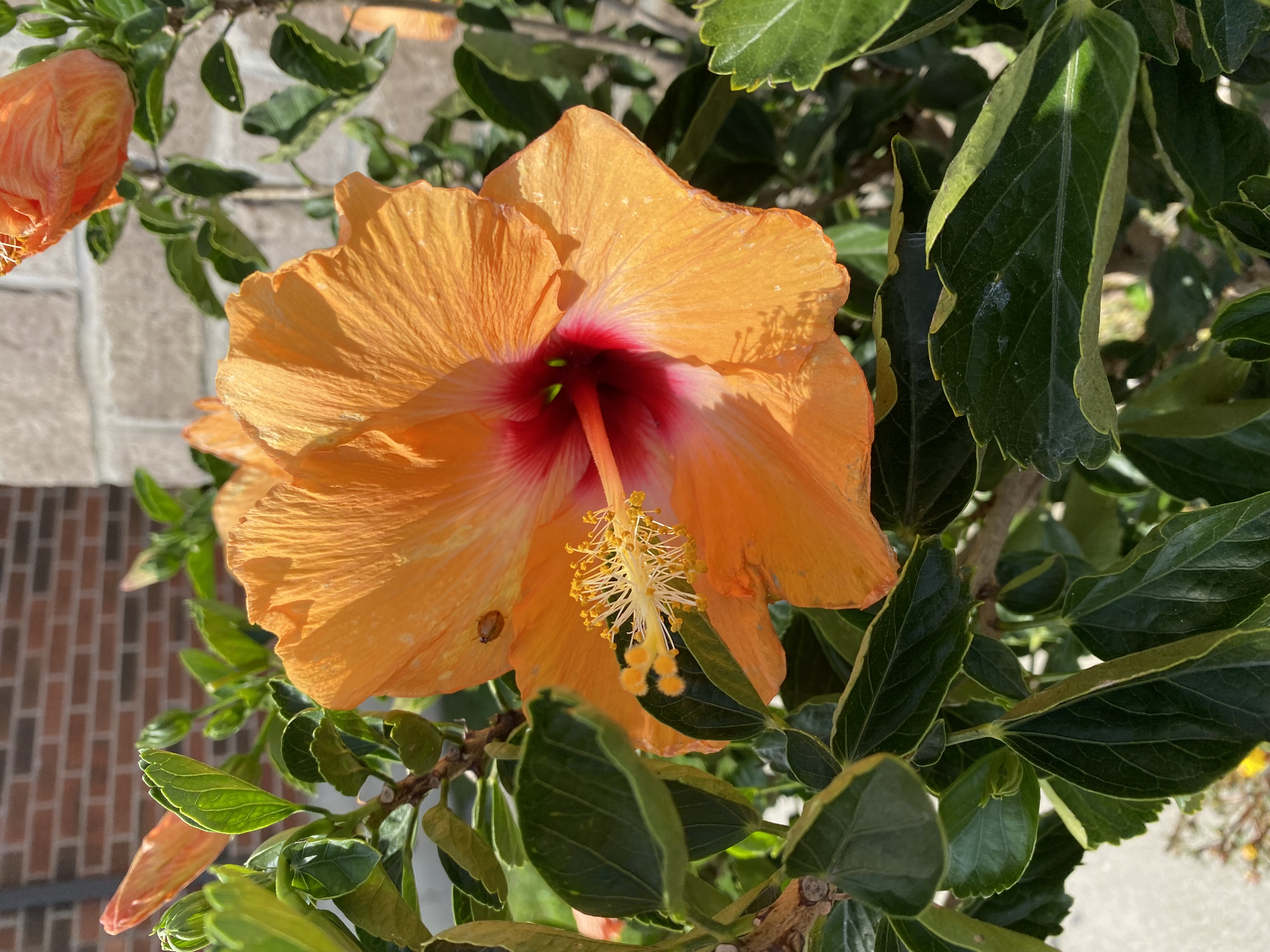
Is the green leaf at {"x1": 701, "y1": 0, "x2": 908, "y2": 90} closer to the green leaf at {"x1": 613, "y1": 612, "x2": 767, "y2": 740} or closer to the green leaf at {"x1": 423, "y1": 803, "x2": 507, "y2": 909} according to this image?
the green leaf at {"x1": 613, "y1": 612, "x2": 767, "y2": 740}

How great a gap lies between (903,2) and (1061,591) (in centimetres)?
48

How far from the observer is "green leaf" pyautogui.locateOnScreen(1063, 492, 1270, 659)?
0.48 m

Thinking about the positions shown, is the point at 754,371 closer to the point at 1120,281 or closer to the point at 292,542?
the point at 292,542

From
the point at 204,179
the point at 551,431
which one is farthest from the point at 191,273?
the point at 551,431

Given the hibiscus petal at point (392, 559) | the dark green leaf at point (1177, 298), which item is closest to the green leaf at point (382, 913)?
the hibiscus petal at point (392, 559)

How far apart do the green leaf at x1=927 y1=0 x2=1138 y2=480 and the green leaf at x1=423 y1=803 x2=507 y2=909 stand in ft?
1.23

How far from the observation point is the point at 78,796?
311 centimetres

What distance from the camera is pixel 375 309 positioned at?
50cm

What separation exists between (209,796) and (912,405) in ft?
1.66

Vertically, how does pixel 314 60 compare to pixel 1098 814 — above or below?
above

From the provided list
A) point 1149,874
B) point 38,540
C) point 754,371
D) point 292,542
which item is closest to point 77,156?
point 292,542

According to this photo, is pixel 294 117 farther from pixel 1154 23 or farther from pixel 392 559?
pixel 1154 23

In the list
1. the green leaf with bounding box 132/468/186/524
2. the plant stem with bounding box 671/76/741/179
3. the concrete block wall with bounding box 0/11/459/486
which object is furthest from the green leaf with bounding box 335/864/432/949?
the concrete block wall with bounding box 0/11/459/486

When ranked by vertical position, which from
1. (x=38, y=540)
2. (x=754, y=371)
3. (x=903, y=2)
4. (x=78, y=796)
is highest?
(x=903, y=2)
